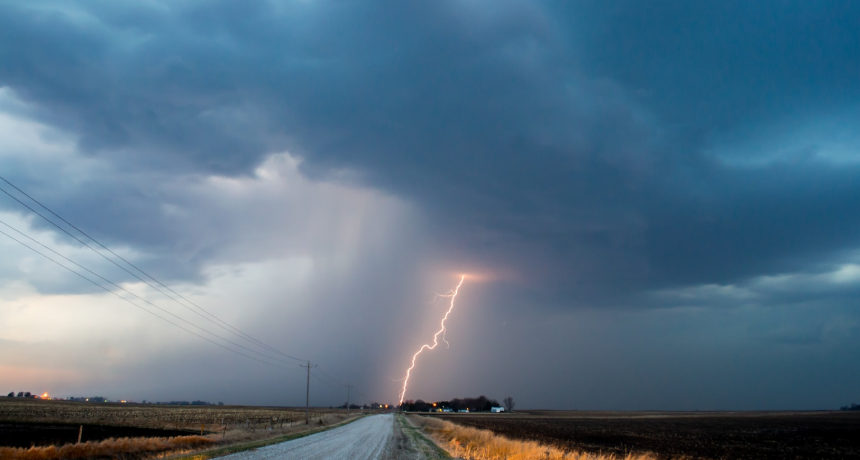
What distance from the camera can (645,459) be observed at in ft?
79.1

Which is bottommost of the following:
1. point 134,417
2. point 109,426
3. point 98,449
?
point 134,417

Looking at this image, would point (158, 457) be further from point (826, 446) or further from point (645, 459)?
point (826, 446)

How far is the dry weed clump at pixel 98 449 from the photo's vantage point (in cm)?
1906

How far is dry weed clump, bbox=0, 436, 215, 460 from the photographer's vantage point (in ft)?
62.5

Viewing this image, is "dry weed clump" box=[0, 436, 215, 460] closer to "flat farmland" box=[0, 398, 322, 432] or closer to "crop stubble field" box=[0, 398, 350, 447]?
"crop stubble field" box=[0, 398, 350, 447]

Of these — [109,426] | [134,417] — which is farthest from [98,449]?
[134,417]

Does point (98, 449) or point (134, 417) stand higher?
point (98, 449)

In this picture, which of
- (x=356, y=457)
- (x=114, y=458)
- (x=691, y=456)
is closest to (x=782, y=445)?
(x=691, y=456)

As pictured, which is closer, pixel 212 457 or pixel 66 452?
pixel 66 452

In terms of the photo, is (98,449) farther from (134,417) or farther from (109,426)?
(134,417)

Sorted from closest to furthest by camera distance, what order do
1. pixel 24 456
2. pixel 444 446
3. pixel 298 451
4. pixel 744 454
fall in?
pixel 24 456 < pixel 298 451 < pixel 444 446 < pixel 744 454

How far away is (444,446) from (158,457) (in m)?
17.4

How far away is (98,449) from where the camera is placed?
21.7 metres

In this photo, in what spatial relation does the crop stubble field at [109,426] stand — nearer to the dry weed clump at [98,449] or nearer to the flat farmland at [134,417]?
the flat farmland at [134,417]
